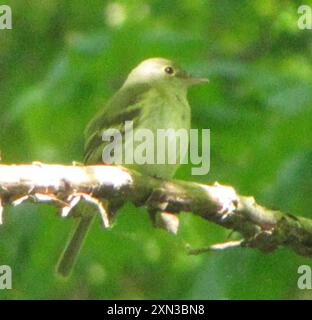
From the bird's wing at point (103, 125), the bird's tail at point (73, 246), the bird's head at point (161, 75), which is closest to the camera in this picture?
the bird's wing at point (103, 125)

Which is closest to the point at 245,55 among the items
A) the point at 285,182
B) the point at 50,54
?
the point at 50,54

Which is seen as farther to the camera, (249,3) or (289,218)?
(249,3)

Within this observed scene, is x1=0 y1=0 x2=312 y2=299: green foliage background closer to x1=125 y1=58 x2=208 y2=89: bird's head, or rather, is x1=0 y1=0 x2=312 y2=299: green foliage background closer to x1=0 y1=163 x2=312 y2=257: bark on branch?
x1=125 y1=58 x2=208 y2=89: bird's head

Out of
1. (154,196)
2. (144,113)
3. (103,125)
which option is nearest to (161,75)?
(144,113)

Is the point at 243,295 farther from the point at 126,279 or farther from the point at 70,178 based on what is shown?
the point at 126,279

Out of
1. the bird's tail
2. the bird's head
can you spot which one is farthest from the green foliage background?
the bird's tail

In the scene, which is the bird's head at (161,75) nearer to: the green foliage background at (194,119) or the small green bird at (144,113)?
the small green bird at (144,113)

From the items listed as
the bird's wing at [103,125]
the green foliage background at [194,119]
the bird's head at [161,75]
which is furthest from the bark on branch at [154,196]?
the bird's head at [161,75]
